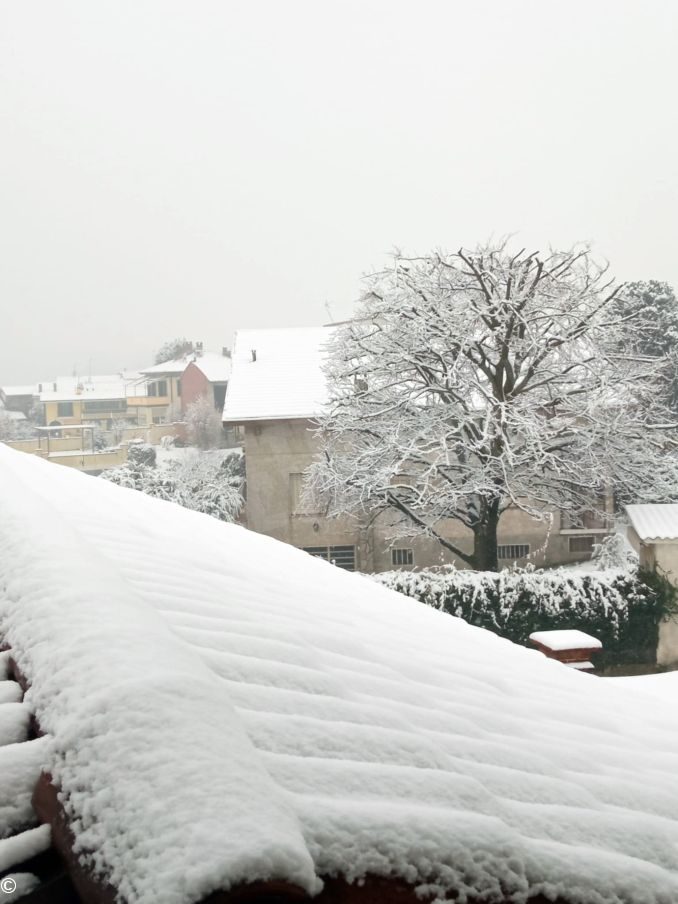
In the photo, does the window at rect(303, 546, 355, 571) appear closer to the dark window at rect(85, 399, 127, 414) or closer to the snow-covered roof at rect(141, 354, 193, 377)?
the dark window at rect(85, 399, 127, 414)

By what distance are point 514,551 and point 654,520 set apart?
1.95 metres

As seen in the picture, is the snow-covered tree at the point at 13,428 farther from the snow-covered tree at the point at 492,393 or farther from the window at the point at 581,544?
the window at the point at 581,544

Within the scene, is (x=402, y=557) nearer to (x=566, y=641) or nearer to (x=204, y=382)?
(x=204, y=382)

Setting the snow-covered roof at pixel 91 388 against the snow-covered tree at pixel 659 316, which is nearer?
the snow-covered roof at pixel 91 388

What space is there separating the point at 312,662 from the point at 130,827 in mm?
461

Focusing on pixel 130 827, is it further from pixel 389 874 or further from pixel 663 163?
pixel 663 163

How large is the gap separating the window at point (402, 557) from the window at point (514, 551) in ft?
3.00

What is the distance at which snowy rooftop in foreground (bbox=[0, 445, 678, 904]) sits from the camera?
316 mm

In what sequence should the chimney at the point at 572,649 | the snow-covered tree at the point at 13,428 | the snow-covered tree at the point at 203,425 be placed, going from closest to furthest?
the chimney at the point at 572,649
the snow-covered tree at the point at 13,428
the snow-covered tree at the point at 203,425

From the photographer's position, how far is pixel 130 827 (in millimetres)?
307

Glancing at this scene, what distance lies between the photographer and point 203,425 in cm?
865

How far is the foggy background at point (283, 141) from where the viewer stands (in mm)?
14609

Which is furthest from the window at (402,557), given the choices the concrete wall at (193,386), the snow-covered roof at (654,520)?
the concrete wall at (193,386)

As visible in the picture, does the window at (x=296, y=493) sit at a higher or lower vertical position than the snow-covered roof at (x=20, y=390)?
lower
